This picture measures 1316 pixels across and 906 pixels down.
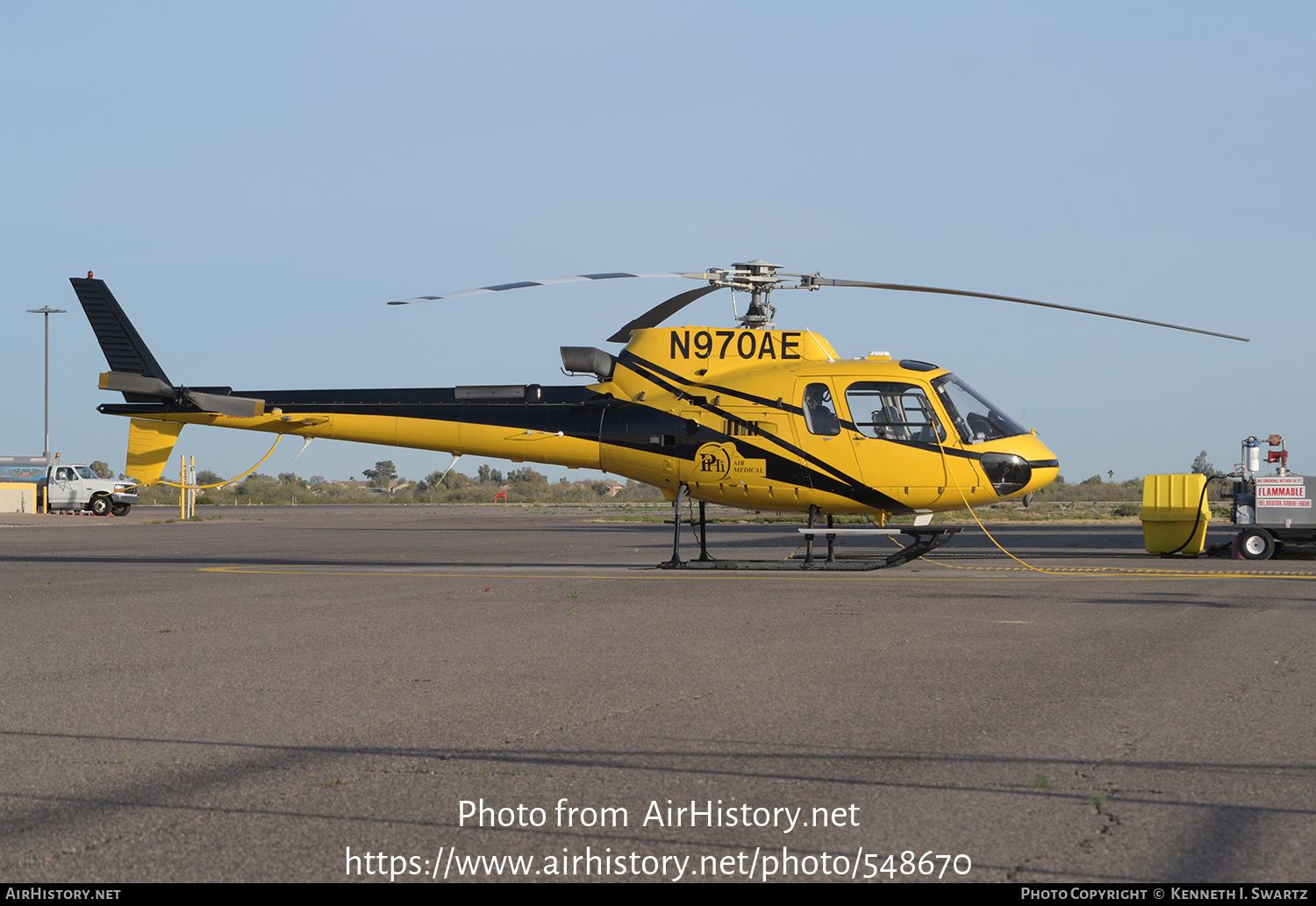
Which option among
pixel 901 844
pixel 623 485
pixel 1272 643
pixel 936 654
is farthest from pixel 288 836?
pixel 623 485

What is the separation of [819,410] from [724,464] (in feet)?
5.62

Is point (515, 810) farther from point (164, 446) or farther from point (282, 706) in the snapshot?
point (164, 446)

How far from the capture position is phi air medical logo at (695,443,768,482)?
17.6m

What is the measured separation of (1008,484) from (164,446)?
14.3m

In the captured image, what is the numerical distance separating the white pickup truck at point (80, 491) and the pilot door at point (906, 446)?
41.9 m

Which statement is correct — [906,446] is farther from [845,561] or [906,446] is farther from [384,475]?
[384,475]

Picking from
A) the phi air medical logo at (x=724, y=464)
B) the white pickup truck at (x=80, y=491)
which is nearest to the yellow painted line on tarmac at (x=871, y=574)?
the phi air medical logo at (x=724, y=464)

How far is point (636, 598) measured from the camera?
1388 cm

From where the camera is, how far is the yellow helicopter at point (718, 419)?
16828 mm

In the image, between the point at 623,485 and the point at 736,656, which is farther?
the point at 623,485

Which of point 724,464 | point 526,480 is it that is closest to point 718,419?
point 724,464

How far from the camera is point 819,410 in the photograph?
17.2m

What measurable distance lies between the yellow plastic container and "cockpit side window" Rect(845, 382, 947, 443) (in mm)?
7577

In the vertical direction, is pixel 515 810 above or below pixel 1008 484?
below
